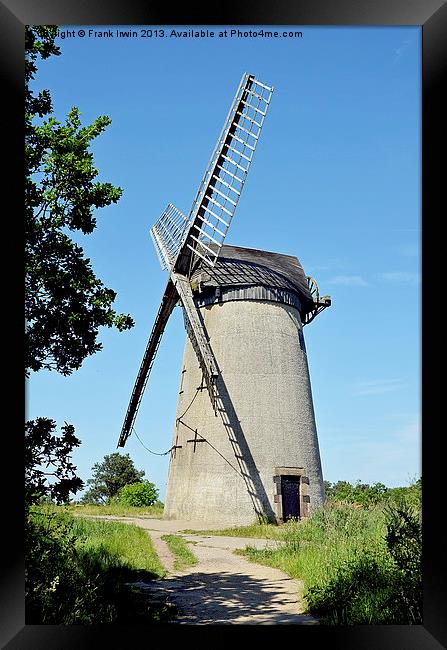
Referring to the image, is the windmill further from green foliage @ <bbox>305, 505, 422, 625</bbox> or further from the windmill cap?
green foliage @ <bbox>305, 505, 422, 625</bbox>

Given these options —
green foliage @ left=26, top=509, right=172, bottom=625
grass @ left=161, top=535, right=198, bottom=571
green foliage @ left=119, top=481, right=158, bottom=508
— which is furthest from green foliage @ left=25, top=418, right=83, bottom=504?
green foliage @ left=119, top=481, right=158, bottom=508

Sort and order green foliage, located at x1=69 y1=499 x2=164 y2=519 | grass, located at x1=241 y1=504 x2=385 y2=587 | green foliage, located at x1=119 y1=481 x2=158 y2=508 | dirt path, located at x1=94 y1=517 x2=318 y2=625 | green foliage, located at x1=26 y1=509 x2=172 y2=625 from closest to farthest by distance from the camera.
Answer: green foliage, located at x1=26 y1=509 x2=172 y2=625
dirt path, located at x1=94 y1=517 x2=318 y2=625
grass, located at x1=241 y1=504 x2=385 y2=587
green foliage, located at x1=69 y1=499 x2=164 y2=519
green foliage, located at x1=119 y1=481 x2=158 y2=508

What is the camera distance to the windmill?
15.9m

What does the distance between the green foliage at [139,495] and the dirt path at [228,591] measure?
9.32 m

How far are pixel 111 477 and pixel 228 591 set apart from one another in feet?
51.0

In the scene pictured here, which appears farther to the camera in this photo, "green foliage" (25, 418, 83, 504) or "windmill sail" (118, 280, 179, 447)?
"windmill sail" (118, 280, 179, 447)

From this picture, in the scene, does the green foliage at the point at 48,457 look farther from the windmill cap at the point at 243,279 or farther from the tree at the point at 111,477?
the tree at the point at 111,477

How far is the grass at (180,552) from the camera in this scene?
1071 centimetres

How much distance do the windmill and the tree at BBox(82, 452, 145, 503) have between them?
6.51 metres

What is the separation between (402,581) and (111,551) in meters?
4.58

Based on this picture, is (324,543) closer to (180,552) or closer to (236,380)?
(180,552)
